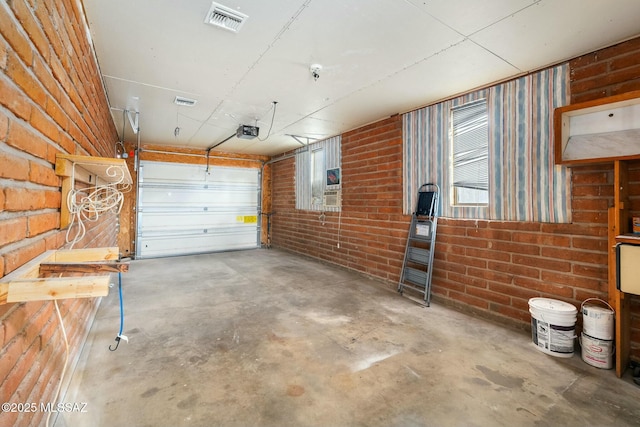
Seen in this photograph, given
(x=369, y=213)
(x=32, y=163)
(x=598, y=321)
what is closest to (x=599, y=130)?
(x=598, y=321)

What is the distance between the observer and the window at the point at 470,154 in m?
3.16

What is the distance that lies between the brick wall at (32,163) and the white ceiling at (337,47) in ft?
2.29

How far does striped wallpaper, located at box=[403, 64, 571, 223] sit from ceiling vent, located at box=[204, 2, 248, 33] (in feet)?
8.63

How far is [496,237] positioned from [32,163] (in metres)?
3.70

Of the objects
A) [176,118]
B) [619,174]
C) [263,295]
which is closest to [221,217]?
[176,118]

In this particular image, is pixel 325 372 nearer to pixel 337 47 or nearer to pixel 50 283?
pixel 50 283

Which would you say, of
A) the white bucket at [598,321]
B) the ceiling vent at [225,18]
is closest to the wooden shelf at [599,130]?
the white bucket at [598,321]

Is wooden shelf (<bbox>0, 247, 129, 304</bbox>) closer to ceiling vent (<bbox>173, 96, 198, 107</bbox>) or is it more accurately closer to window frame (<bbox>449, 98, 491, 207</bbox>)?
ceiling vent (<bbox>173, 96, 198, 107</bbox>)

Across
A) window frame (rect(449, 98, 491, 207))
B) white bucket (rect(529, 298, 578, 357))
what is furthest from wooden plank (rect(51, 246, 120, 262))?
window frame (rect(449, 98, 491, 207))

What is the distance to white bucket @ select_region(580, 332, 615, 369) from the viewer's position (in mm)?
2104

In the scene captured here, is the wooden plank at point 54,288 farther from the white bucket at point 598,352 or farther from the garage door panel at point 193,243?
the garage door panel at point 193,243

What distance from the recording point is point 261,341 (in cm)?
249

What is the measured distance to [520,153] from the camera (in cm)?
283

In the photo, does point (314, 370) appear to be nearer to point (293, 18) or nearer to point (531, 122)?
point (293, 18)
